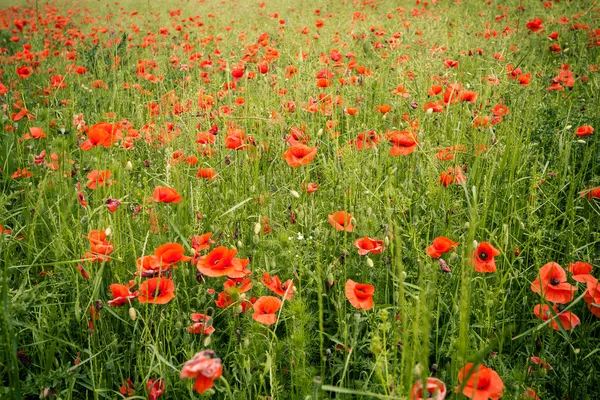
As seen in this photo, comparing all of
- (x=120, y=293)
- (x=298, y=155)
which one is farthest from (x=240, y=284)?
(x=298, y=155)

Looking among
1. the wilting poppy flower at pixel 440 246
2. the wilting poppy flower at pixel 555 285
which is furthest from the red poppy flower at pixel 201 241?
the wilting poppy flower at pixel 555 285

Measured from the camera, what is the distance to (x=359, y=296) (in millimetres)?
1315

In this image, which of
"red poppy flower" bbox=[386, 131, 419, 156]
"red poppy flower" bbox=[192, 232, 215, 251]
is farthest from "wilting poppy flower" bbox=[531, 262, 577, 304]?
"red poppy flower" bbox=[192, 232, 215, 251]

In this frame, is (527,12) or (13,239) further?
(527,12)

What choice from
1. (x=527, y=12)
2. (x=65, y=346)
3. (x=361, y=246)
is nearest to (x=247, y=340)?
(x=361, y=246)

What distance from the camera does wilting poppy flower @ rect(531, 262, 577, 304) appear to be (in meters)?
1.26

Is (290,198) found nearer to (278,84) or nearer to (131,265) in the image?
(131,265)

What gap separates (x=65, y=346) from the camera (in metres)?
1.38

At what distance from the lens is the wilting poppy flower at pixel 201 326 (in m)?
1.22

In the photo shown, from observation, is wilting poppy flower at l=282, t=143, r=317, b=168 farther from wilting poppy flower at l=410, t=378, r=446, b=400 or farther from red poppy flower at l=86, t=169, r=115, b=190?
wilting poppy flower at l=410, t=378, r=446, b=400

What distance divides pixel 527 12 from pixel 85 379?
744cm

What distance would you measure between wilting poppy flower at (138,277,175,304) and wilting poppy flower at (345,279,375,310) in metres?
0.52

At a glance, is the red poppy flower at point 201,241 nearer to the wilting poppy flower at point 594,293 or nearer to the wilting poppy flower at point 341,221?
the wilting poppy flower at point 341,221

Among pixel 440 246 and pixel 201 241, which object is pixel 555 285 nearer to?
pixel 440 246
